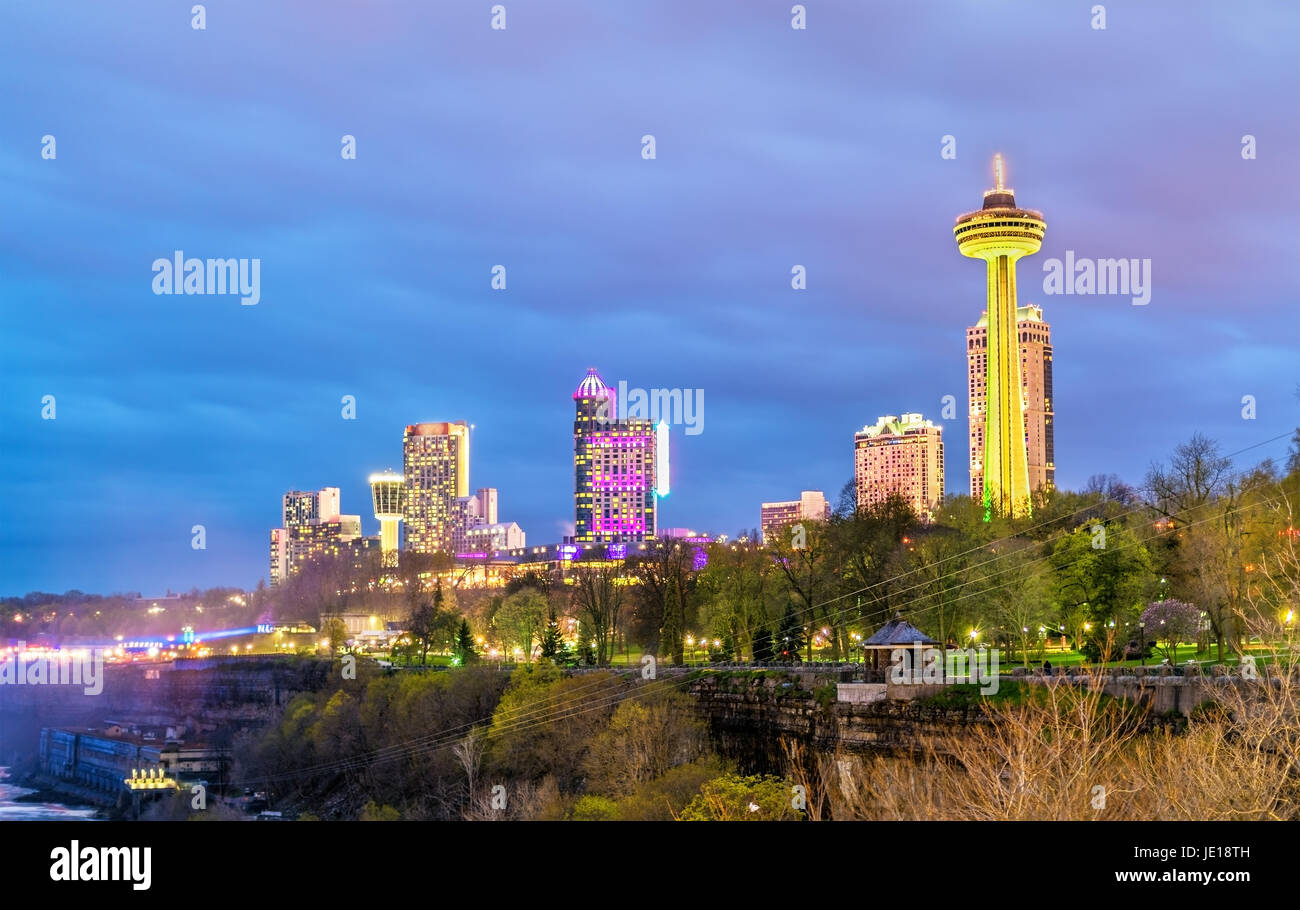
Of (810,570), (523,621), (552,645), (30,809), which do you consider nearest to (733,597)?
(810,570)

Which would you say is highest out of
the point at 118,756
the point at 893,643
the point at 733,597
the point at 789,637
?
the point at 733,597

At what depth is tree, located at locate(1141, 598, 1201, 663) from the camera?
49.8m

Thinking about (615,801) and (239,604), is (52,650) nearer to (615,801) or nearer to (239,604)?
(239,604)

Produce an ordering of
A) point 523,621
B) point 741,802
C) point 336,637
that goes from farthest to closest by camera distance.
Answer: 1. point 336,637
2. point 523,621
3. point 741,802

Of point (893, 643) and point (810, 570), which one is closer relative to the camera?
point (893, 643)

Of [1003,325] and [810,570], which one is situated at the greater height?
[1003,325]

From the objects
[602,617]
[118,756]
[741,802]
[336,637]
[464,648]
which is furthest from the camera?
[336,637]

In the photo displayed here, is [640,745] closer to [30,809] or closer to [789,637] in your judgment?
[789,637]

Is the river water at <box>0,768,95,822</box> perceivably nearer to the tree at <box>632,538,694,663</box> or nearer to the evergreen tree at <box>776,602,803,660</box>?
the tree at <box>632,538,694,663</box>

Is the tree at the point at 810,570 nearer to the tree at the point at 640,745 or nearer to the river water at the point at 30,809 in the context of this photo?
the tree at the point at 640,745

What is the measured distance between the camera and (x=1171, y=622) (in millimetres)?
50031

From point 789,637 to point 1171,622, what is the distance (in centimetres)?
2015
